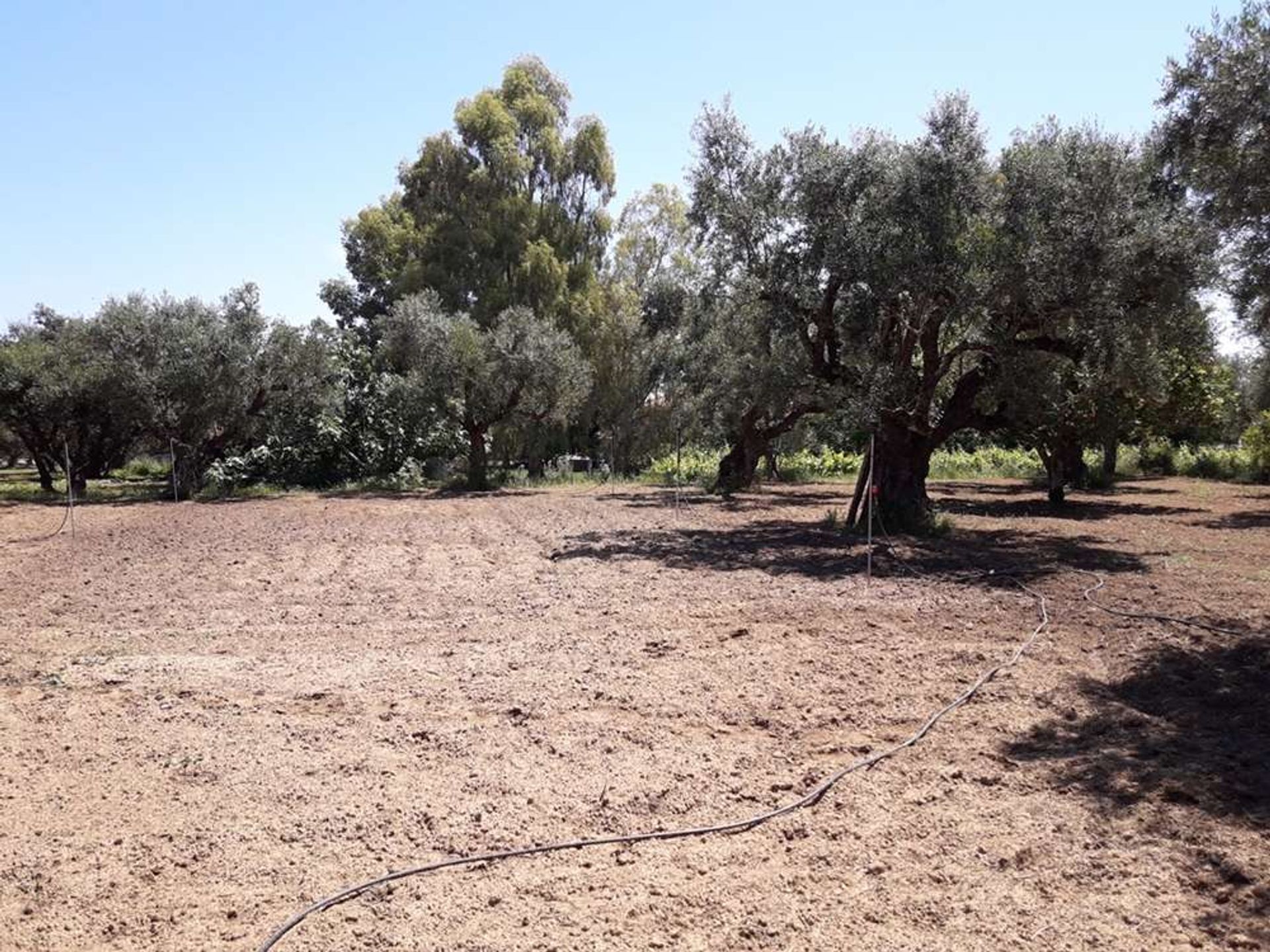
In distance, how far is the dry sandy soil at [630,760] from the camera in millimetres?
3768

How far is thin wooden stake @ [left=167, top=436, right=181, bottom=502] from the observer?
26.4m

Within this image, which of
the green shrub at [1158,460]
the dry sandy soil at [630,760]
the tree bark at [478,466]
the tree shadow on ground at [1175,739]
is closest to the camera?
the dry sandy soil at [630,760]

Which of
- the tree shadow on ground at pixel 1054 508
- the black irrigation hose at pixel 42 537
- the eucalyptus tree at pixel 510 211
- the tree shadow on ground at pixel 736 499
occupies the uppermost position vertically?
the eucalyptus tree at pixel 510 211

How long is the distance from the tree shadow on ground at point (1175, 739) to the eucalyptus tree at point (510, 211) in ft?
97.0

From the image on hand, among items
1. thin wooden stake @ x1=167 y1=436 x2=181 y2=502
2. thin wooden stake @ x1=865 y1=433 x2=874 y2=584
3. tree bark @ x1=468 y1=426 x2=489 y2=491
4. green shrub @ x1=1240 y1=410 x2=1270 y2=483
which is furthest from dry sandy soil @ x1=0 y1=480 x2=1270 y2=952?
green shrub @ x1=1240 y1=410 x2=1270 y2=483

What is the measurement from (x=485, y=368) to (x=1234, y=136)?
23.0m

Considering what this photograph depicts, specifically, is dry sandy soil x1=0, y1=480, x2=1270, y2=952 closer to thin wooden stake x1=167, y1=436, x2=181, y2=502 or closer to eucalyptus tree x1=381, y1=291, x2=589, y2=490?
thin wooden stake x1=167, y1=436, x2=181, y2=502

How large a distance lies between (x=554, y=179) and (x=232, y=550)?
2689cm

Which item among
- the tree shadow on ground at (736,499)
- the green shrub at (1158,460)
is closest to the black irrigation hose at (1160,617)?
the tree shadow on ground at (736,499)

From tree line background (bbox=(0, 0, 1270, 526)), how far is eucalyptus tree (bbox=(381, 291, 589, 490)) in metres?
0.10

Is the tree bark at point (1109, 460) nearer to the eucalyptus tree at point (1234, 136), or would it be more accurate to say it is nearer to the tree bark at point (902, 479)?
the tree bark at point (902, 479)

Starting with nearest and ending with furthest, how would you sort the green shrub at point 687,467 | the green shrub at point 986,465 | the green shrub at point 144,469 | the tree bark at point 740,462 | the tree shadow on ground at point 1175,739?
1. the tree shadow on ground at point 1175,739
2. the tree bark at point 740,462
3. the green shrub at point 687,467
4. the green shrub at point 986,465
5. the green shrub at point 144,469

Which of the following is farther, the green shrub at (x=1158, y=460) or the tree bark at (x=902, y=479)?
the green shrub at (x=1158, y=460)

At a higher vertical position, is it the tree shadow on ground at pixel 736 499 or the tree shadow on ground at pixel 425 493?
the tree shadow on ground at pixel 425 493
